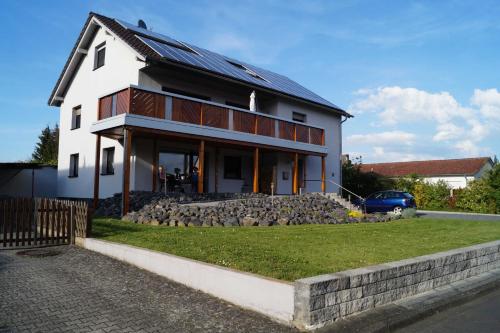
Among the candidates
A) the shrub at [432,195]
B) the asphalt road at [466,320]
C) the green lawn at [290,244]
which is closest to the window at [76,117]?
the green lawn at [290,244]

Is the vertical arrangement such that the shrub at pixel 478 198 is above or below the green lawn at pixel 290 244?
above

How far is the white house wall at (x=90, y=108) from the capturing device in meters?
18.1

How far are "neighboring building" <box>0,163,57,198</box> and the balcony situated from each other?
11.1m

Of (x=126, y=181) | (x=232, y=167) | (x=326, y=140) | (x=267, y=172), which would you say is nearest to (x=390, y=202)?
(x=326, y=140)

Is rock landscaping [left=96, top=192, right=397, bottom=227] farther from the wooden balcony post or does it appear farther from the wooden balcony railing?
the wooden balcony railing

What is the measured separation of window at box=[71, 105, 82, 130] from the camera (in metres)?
22.3

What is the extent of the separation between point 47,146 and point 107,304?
42831 millimetres

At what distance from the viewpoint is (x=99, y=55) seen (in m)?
20.9

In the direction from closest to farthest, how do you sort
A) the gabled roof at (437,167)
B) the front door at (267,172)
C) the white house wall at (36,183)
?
the front door at (267,172) → the white house wall at (36,183) → the gabled roof at (437,167)

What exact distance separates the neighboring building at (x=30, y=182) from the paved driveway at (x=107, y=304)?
18327 mm

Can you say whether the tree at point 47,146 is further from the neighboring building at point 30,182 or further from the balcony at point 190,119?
the balcony at point 190,119

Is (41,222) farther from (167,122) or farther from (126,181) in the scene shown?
(167,122)

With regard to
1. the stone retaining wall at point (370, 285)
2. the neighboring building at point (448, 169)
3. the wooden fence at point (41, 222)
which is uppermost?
the neighboring building at point (448, 169)

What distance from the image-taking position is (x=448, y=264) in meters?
7.26
